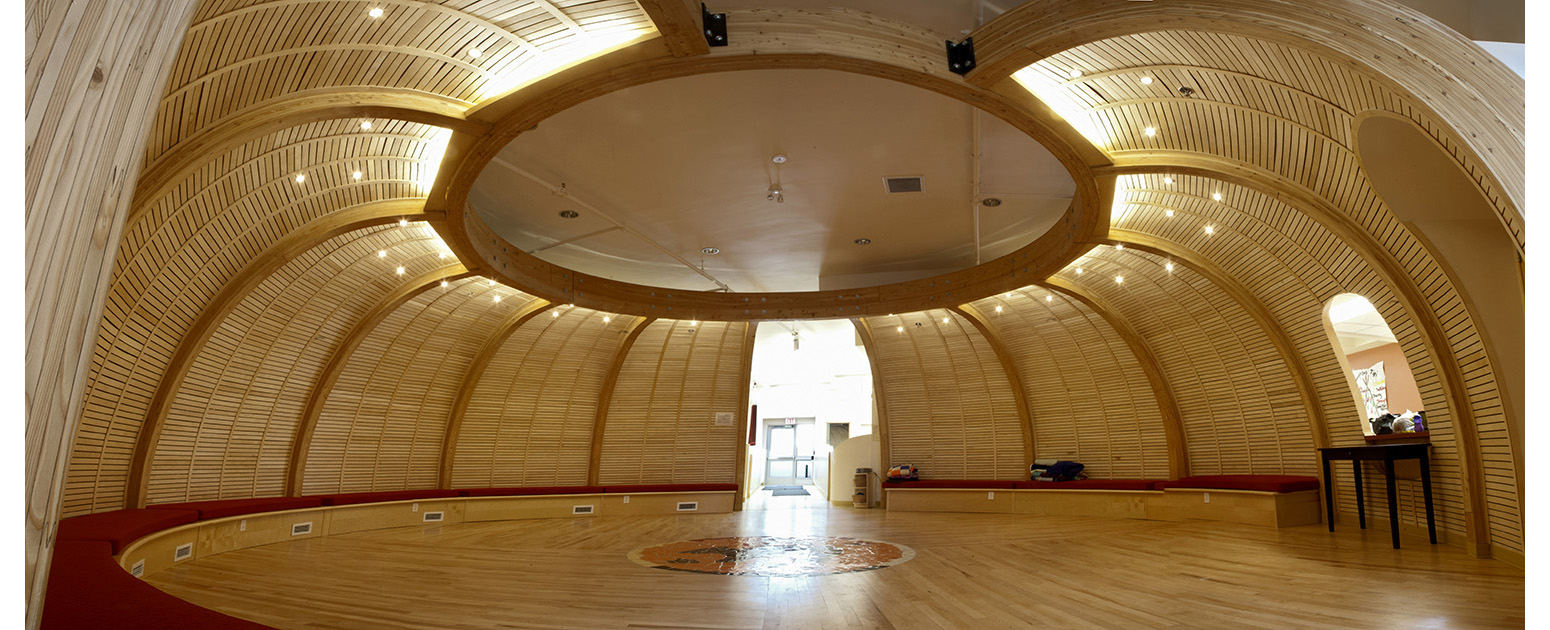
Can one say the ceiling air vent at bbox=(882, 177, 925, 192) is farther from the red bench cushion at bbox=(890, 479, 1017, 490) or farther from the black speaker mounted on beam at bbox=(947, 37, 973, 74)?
the red bench cushion at bbox=(890, 479, 1017, 490)

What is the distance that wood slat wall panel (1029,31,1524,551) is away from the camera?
673cm

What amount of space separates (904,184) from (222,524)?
34.6 feet

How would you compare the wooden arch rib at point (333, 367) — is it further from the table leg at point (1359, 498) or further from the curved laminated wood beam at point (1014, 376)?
the table leg at point (1359, 498)

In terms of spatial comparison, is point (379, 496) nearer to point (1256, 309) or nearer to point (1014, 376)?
point (1014, 376)

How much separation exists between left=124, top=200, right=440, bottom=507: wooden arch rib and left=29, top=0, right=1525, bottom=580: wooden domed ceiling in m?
0.05

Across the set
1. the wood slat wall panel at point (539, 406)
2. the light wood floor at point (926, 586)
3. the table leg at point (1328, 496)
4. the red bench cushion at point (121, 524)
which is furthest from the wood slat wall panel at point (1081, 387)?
the red bench cushion at point (121, 524)

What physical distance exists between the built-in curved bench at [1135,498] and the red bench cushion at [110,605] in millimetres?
13759

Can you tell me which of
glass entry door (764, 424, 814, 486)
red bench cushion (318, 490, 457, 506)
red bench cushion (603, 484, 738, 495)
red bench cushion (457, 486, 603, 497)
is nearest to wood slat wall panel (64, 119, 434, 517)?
red bench cushion (318, 490, 457, 506)

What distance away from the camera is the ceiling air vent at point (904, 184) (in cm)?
1143

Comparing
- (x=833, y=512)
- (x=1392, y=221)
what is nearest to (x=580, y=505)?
(x=833, y=512)

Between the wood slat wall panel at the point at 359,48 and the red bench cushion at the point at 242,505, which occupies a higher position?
the wood slat wall panel at the point at 359,48

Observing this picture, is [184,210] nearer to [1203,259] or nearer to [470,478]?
[470,478]

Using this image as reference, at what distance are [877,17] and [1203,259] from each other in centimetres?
771

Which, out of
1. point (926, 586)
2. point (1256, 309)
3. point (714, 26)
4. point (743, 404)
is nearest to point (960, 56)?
point (714, 26)
